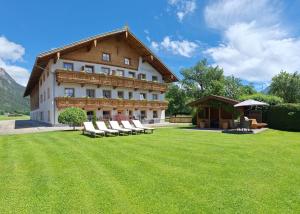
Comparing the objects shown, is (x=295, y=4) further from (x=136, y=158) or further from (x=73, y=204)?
(x=73, y=204)

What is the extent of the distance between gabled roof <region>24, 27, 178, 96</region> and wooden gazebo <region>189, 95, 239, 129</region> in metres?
12.3

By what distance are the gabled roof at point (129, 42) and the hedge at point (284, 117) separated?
1768 centimetres

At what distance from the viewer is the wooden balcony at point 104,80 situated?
28.2 metres

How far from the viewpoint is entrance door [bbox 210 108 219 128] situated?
27062 mm

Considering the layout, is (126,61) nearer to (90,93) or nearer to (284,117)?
(90,93)

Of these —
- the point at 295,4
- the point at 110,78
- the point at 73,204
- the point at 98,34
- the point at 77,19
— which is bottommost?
the point at 73,204

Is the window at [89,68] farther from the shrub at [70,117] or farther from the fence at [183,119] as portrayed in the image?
the fence at [183,119]

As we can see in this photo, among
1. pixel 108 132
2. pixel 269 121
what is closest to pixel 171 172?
pixel 108 132

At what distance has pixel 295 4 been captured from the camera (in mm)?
16844

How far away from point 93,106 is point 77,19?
11213 mm

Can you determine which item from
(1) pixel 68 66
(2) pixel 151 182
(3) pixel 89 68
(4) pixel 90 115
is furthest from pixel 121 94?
(2) pixel 151 182

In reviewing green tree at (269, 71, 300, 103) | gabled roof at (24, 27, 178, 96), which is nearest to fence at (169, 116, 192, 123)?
gabled roof at (24, 27, 178, 96)

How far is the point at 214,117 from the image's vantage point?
28078 millimetres

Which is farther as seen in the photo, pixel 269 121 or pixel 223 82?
pixel 223 82
